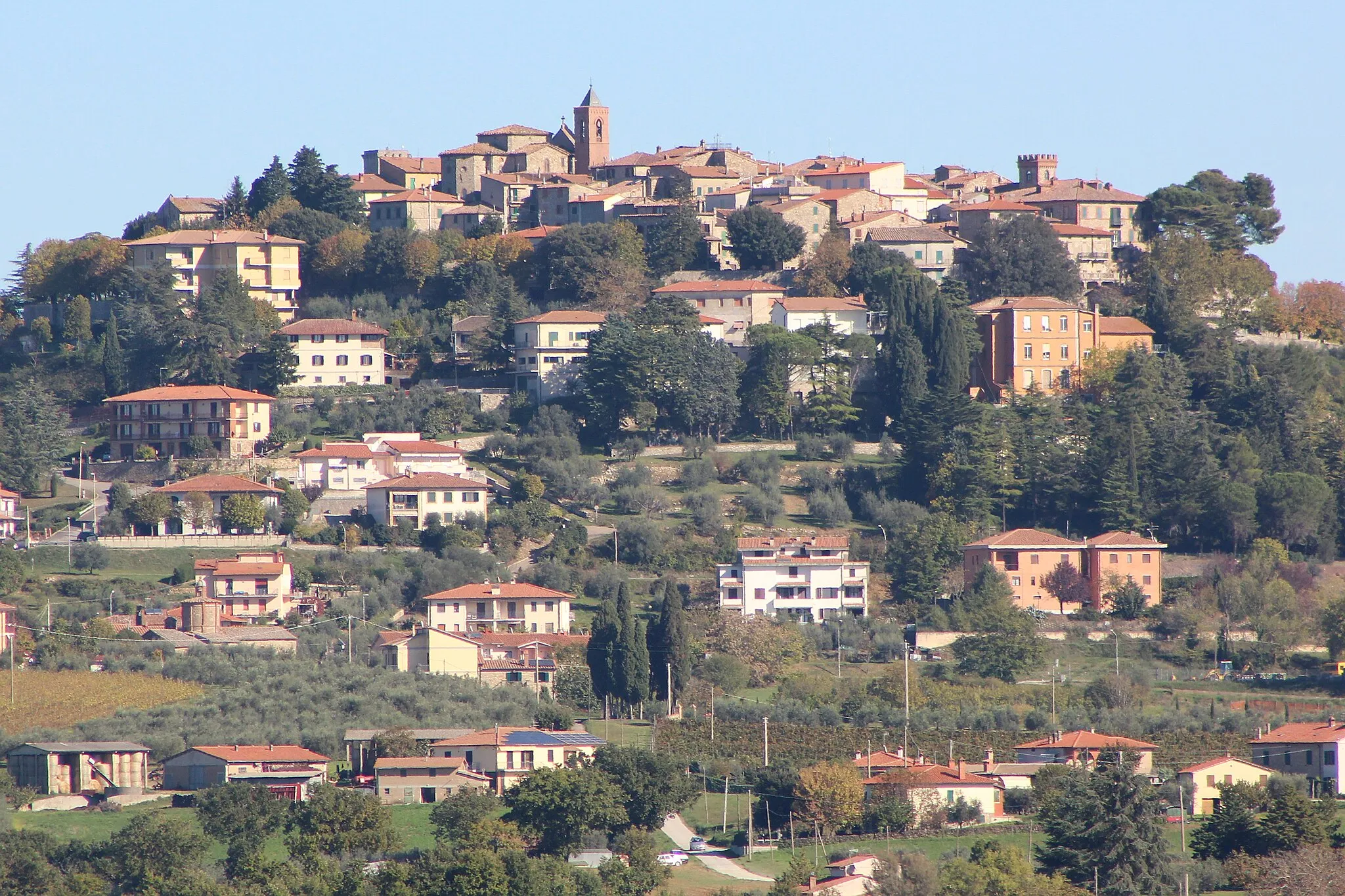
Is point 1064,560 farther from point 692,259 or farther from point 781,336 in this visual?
point 692,259

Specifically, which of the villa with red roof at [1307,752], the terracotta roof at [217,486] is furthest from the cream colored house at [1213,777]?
the terracotta roof at [217,486]

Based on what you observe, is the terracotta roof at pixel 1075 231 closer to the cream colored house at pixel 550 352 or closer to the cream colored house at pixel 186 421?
the cream colored house at pixel 550 352

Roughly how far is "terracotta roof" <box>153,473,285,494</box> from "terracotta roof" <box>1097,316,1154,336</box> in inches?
1131

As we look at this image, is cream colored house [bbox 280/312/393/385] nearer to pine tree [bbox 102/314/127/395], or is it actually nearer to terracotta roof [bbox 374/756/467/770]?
pine tree [bbox 102/314/127/395]

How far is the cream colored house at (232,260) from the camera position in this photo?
315 ft

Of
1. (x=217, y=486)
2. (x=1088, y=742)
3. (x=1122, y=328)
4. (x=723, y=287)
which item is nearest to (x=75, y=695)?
(x=217, y=486)

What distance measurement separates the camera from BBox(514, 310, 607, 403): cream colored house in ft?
293

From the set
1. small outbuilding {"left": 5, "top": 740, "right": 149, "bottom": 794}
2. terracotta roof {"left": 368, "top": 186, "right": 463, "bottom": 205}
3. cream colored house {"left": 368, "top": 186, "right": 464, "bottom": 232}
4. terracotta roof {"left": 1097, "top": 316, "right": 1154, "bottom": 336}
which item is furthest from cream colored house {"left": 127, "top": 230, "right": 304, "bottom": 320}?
small outbuilding {"left": 5, "top": 740, "right": 149, "bottom": 794}

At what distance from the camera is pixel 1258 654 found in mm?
75562

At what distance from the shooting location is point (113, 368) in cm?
8925

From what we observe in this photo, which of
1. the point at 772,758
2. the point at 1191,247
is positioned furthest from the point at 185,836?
the point at 1191,247

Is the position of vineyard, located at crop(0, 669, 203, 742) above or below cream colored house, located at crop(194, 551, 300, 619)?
below

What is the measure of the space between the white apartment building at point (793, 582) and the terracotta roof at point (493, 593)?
5092mm

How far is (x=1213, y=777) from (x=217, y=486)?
3220 centimetres
